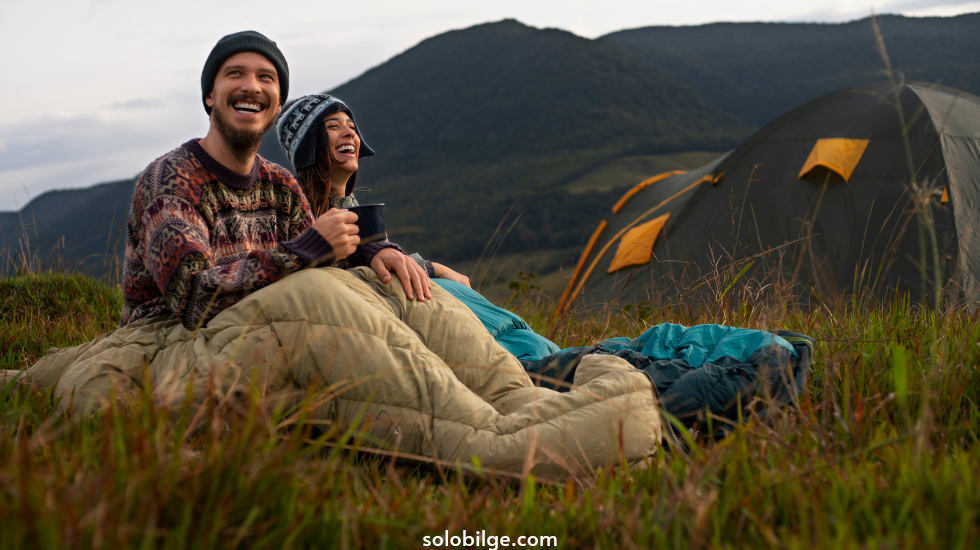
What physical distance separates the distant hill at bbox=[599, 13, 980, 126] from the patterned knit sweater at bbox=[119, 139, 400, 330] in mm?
86030

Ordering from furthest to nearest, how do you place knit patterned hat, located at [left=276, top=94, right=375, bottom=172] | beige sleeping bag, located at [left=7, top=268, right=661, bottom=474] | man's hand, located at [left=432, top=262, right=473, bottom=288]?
man's hand, located at [left=432, top=262, right=473, bottom=288] < knit patterned hat, located at [left=276, top=94, right=375, bottom=172] < beige sleeping bag, located at [left=7, top=268, right=661, bottom=474]

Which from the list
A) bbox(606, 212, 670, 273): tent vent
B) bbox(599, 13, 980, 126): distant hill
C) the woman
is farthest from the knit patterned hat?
bbox(599, 13, 980, 126): distant hill

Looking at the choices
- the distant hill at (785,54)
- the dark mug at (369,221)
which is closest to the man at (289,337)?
the dark mug at (369,221)

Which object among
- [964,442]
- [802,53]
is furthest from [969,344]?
[802,53]

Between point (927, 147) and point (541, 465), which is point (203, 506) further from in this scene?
point (927, 147)

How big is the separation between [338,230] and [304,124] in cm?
174

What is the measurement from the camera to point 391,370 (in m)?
1.67

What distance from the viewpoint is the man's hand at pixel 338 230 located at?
2.00 meters

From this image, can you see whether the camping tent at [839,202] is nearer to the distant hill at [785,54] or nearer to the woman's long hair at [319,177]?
the woman's long hair at [319,177]

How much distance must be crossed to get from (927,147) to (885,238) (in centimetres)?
80

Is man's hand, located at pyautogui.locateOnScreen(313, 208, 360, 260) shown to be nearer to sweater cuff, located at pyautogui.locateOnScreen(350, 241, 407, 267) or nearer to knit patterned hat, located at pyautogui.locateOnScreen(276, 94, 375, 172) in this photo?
sweater cuff, located at pyautogui.locateOnScreen(350, 241, 407, 267)

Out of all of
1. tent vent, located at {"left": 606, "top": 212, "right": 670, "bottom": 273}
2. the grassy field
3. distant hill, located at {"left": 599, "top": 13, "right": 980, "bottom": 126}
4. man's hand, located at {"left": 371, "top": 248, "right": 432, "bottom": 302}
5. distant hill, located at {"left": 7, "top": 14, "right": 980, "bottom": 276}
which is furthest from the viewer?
distant hill, located at {"left": 599, "top": 13, "right": 980, "bottom": 126}

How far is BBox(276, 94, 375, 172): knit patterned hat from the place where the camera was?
3449 millimetres

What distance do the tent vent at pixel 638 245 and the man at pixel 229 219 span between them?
3.89 m
